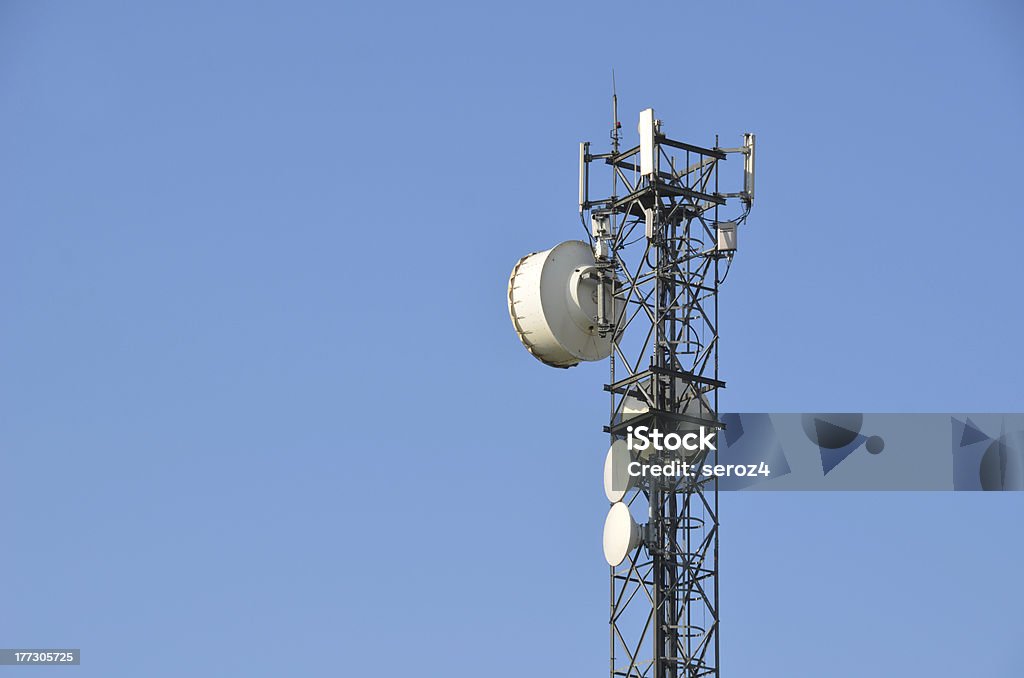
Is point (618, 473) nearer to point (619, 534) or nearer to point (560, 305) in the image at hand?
point (619, 534)

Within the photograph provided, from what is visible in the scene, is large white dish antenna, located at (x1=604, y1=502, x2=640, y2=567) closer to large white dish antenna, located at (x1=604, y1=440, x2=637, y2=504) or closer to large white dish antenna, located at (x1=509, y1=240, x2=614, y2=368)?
large white dish antenna, located at (x1=604, y1=440, x2=637, y2=504)

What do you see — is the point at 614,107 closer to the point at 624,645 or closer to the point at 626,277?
the point at 626,277

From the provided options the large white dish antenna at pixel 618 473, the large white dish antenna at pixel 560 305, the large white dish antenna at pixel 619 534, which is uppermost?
the large white dish antenna at pixel 560 305

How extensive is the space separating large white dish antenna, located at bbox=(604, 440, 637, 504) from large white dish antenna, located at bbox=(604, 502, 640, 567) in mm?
396

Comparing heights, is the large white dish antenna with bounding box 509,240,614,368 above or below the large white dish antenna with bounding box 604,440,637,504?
above

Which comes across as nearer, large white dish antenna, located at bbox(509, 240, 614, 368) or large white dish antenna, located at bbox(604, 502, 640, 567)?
large white dish antenna, located at bbox(604, 502, 640, 567)

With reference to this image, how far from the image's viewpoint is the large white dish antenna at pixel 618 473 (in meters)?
75.7

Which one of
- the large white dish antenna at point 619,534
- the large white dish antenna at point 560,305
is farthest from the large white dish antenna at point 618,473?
the large white dish antenna at point 560,305

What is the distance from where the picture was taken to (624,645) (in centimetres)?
7462

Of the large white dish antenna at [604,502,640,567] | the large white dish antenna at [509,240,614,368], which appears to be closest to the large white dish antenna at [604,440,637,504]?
the large white dish antenna at [604,502,640,567]

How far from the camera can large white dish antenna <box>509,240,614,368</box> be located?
3068 inches

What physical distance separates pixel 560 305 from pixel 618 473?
5.43m

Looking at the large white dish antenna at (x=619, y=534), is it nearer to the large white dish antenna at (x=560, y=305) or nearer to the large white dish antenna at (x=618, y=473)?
the large white dish antenna at (x=618, y=473)

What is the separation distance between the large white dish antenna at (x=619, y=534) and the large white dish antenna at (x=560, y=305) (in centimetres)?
536
